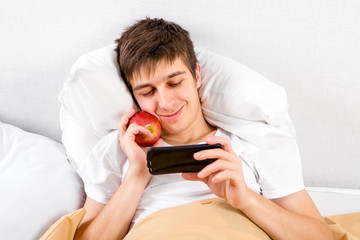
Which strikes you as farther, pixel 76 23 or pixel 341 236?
pixel 76 23

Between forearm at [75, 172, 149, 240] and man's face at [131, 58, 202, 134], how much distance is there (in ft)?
0.71

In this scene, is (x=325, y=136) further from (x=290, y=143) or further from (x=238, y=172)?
(x=238, y=172)

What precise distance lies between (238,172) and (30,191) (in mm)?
624

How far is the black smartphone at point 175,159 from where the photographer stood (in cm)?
95

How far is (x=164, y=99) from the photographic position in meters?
1.21

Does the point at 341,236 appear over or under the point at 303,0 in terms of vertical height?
under

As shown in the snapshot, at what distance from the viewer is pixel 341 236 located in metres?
1.17

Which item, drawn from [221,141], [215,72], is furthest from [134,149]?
[215,72]

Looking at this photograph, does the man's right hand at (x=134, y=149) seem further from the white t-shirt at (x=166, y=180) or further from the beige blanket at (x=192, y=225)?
the beige blanket at (x=192, y=225)

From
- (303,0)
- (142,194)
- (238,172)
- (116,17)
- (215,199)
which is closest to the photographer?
(238,172)

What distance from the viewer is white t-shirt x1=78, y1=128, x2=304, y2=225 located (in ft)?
3.87

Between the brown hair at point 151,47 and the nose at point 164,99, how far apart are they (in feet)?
0.25

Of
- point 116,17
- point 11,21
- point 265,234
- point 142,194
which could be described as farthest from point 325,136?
point 11,21

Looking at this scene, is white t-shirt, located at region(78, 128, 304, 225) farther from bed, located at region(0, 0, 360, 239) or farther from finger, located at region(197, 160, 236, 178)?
finger, located at region(197, 160, 236, 178)
